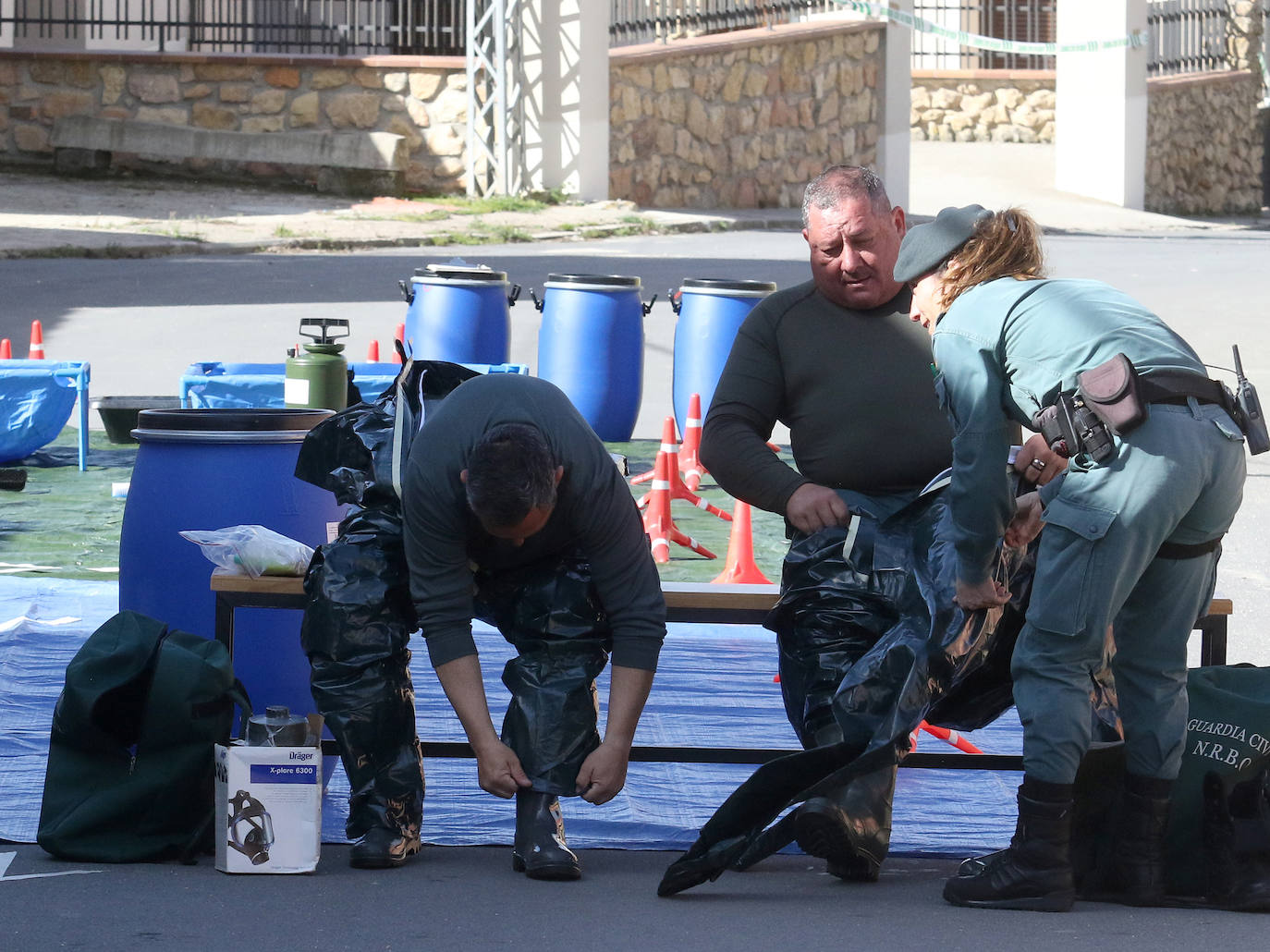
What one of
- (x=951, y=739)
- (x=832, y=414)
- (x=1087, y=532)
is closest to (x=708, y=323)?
(x=951, y=739)

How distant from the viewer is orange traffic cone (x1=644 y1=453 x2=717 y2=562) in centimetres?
726

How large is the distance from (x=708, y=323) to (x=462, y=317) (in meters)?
1.24

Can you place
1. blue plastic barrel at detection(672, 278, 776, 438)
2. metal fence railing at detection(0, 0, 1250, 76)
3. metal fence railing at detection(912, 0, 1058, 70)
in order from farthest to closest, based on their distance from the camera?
metal fence railing at detection(912, 0, 1058, 70) → metal fence railing at detection(0, 0, 1250, 76) → blue plastic barrel at detection(672, 278, 776, 438)

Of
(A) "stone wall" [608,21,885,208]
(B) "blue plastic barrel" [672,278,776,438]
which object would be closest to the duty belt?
(B) "blue plastic barrel" [672,278,776,438]

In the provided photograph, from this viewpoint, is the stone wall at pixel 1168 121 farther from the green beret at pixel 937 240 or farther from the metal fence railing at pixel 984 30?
the green beret at pixel 937 240

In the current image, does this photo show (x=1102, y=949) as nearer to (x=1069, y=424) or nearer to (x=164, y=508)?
(x=1069, y=424)

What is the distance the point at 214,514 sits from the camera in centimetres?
457

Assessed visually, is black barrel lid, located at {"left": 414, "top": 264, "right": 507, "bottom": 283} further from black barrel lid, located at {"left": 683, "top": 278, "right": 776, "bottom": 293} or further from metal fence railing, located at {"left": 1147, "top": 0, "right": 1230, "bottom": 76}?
metal fence railing, located at {"left": 1147, "top": 0, "right": 1230, "bottom": 76}

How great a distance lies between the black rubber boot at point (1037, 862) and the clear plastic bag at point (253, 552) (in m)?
1.71

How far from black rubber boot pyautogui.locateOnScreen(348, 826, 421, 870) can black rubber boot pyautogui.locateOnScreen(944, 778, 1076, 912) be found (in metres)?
1.18

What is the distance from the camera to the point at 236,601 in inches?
164

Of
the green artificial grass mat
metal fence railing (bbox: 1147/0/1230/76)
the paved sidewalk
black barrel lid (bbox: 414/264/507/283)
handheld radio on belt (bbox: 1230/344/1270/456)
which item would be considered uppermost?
metal fence railing (bbox: 1147/0/1230/76)

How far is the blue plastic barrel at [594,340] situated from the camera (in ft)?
30.6

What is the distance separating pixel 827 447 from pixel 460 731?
55.7 inches
